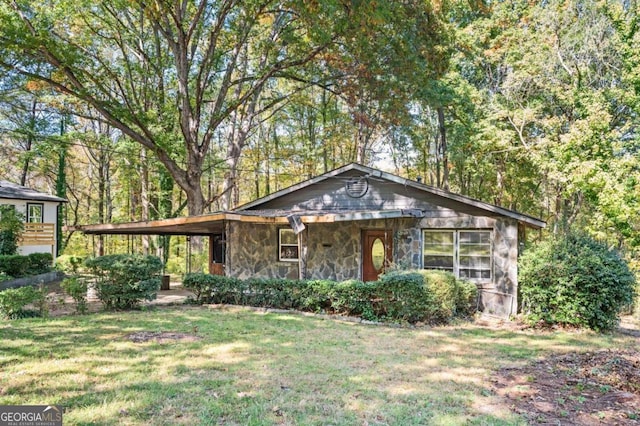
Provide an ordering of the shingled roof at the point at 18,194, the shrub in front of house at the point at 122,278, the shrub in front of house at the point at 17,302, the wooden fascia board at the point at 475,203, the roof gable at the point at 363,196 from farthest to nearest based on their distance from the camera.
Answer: the shingled roof at the point at 18,194
the roof gable at the point at 363,196
the wooden fascia board at the point at 475,203
the shrub in front of house at the point at 122,278
the shrub in front of house at the point at 17,302

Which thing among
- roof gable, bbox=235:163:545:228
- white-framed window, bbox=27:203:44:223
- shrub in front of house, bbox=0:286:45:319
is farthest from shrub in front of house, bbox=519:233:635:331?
white-framed window, bbox=27:203:44:223

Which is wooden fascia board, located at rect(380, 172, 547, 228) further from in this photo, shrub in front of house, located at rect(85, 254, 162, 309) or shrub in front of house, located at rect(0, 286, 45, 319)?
shrub in front of house, located at rect(0, 286, 45, 319)

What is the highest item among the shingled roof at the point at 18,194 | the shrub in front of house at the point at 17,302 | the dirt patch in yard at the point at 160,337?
the shingled roof at the point at 18,194

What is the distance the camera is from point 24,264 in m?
14.9

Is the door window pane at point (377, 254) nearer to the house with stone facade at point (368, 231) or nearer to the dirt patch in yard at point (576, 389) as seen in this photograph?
the house with stone facade at point (368, 231)

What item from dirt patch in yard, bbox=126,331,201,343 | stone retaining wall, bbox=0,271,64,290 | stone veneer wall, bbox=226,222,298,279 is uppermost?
stone veneer wall, bbox=226,222,298,279

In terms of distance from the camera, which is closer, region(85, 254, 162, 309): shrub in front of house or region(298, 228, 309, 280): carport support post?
region(85, 254, 162, 309): shrub in front of house

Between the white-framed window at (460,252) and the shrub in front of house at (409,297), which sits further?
the white-framed window at (460,252)

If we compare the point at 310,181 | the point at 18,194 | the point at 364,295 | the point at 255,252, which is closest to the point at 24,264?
the point at 18,194

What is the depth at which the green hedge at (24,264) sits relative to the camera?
556 inches

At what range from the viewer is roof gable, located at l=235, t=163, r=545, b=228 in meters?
11.1

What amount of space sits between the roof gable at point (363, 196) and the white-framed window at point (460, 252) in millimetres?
642

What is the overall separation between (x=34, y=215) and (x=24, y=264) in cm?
606

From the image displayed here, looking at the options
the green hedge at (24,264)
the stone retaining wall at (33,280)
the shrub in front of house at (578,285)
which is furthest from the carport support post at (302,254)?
the green hedge at (24,264)
